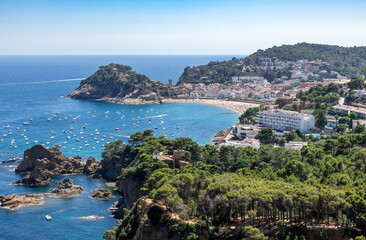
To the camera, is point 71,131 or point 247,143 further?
→ point 71,131

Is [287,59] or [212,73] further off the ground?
[287,59]

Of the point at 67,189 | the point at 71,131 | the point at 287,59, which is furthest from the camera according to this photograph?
the point at 287,59

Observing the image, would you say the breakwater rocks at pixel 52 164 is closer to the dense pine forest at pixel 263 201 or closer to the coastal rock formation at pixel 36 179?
the coastal rock formation at pixel 36 179

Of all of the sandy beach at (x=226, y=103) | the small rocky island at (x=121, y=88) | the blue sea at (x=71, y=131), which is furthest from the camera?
the small rocky island at (x=121, y=88)

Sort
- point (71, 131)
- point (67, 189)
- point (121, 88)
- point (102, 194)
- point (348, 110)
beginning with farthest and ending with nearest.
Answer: point (121, 88), point (71, 131), point (348, 110), point (67, 189), point (102, 194)

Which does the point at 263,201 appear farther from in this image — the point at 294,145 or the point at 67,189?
the point at 294,145

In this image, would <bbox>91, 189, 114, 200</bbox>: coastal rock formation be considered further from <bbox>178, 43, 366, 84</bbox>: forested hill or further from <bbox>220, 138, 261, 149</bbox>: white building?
<bbox>178, 43, 366, 84</bbox>: forested hill

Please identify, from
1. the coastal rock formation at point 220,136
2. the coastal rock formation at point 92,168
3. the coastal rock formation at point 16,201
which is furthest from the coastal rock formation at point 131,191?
the coastal rock formation at point 220,136

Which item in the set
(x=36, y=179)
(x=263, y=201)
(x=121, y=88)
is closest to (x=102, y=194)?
(x=36, y=179)
